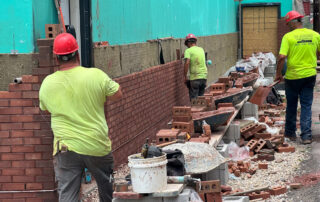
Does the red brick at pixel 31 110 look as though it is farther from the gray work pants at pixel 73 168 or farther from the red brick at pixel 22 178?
the gray work pants at pixel 73 168

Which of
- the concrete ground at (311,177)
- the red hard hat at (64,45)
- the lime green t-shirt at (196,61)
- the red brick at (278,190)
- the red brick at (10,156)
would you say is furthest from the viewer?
the lime green t-shirt at (196,61)

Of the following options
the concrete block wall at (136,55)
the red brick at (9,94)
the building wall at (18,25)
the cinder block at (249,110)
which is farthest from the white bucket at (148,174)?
the cinder block at (249,110)

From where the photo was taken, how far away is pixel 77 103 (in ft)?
16.0

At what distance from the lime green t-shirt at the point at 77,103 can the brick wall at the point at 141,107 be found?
9.00 feet

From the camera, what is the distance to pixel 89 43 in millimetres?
7438

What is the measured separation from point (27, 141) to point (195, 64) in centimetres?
653

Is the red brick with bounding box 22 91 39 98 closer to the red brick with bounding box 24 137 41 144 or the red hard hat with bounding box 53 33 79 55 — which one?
the red brick with bounding box 24 137 41 144

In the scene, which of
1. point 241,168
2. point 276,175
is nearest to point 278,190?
point 276,175

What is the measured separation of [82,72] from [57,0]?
1980 mm

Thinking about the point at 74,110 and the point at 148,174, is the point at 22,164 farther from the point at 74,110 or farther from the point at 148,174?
the point at 148,174

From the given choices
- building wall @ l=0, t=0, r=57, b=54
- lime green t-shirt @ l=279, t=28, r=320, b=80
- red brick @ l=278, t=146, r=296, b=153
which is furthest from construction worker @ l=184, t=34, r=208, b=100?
building wall @ l=0, t=0, r=57, b=54

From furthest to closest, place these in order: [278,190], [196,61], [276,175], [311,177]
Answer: [196,61], [276,175], [311,177], [278,190]

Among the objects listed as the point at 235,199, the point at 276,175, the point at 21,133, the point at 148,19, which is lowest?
the point at 276,175

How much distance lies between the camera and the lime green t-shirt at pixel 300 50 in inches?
384
